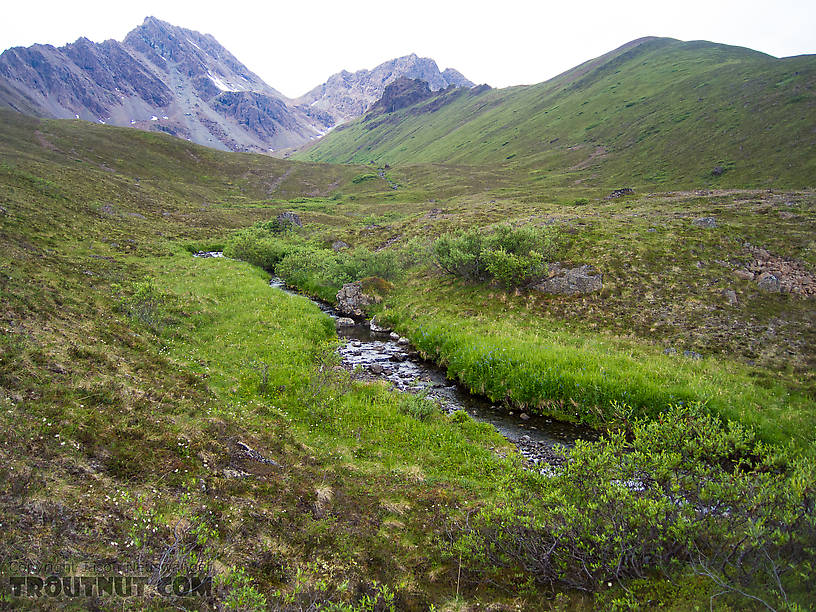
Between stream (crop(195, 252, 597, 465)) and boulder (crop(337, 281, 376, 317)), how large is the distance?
9.24ft

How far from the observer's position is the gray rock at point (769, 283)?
28281 millimetres

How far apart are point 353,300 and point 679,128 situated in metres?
126

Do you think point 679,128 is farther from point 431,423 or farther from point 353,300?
point 431,423

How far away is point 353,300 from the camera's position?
3934 cm

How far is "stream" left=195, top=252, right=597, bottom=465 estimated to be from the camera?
19016mm

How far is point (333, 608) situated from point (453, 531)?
4.90m

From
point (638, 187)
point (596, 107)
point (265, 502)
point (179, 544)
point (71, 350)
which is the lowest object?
point (265, 502)

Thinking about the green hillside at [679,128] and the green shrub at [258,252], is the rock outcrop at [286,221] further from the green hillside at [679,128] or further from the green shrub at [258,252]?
the green hillside at [679,128]

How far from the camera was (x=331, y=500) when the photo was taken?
1191 centimetres

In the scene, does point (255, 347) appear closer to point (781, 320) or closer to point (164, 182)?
point (781, 320)

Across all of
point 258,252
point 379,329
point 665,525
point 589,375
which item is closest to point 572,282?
point 589,375

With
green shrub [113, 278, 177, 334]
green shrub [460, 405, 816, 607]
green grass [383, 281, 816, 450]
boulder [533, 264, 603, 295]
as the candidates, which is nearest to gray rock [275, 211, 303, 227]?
green shrub [113, 278, 177, 334]

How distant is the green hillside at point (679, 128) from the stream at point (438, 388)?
8410 cm

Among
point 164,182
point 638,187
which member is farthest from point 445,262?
point 164,182
